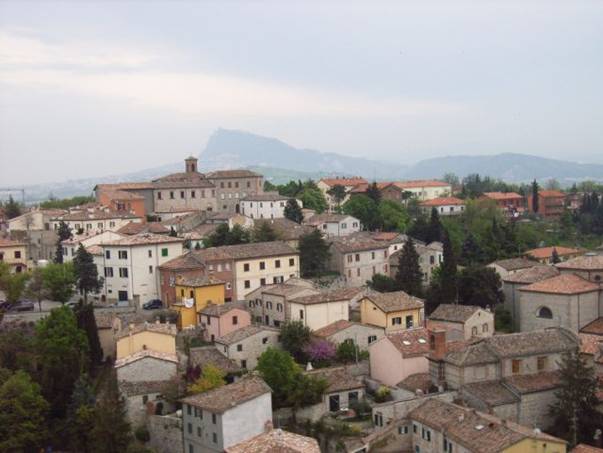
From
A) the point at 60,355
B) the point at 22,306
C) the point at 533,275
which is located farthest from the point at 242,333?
the point at 533,275

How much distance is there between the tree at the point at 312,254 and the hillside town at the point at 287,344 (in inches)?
4.3

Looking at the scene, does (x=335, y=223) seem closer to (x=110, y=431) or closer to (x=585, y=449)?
(x=110, y=431)

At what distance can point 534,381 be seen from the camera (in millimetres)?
33094

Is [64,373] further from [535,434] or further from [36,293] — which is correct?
[535,434]

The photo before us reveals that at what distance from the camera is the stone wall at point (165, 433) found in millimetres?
31328

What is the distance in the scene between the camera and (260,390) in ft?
99.0

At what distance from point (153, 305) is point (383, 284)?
1411cm

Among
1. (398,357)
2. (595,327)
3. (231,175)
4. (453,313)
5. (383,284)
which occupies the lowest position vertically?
(595,327)

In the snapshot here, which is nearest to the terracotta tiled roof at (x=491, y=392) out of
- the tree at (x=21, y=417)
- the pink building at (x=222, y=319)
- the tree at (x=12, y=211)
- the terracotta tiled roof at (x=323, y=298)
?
the terracotta tiled roof at (x=323, y=298)

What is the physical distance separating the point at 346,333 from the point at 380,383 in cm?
381

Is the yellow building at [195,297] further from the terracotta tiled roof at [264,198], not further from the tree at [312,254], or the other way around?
the terracotta tiled roof at [264,198]

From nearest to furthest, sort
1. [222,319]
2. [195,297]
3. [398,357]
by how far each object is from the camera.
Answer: [398,357]
[222,319]
[195,297]

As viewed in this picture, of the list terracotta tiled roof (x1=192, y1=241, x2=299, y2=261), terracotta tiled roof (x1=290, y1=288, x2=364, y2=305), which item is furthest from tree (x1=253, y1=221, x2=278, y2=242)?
terracotta tiled roof (x1=290, y1=288, x2=364, y2=305)

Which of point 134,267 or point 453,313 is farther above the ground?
point 134,267
